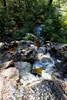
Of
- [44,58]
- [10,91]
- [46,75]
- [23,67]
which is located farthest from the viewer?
[44,58]

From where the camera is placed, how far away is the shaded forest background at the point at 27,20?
8055 mm

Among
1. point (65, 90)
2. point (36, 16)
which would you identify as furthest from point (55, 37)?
point (65, 90)

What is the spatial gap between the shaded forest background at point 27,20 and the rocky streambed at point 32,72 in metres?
1.59

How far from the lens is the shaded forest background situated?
805 cm

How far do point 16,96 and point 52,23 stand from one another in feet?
25.3

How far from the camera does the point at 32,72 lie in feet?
15.8

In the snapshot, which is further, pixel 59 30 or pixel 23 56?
pixel 59 30

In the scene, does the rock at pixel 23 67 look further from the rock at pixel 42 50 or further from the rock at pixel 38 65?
the rock at pixel 42 50

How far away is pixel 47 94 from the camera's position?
2941 mm

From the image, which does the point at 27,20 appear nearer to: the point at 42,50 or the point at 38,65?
the point at 42,50

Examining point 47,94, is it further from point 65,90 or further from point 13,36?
point 13,36

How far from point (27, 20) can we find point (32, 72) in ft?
20.1

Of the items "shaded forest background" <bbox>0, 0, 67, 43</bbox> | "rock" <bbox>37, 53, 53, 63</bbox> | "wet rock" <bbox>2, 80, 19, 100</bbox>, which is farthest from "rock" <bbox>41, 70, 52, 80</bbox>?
"shaded forest background" <bbox>0, 0, 67, 43</bbox>

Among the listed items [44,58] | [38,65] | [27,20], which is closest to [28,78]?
[38,65]
